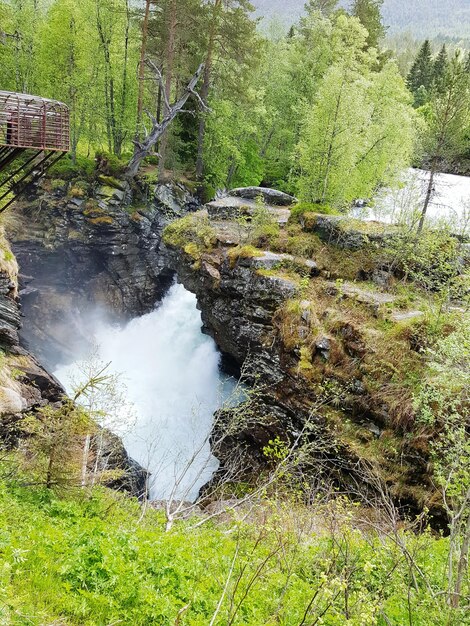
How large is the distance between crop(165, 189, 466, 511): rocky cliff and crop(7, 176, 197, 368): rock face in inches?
243

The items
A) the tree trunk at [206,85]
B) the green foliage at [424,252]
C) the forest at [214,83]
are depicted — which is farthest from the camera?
the tree trunk at [206,85]

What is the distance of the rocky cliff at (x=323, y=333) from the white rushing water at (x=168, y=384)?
6.67 ft

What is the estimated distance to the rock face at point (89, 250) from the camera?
25.0 m

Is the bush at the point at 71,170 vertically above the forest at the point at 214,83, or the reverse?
the forest at the point at 214,83

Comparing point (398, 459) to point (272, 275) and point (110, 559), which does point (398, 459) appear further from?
point (110, 559)

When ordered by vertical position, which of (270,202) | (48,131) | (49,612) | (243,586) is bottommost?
(243,586)

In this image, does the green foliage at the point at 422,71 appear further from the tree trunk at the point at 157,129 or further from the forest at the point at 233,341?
the tree trunk at the point at 157,129

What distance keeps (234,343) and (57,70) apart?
72.9 feet

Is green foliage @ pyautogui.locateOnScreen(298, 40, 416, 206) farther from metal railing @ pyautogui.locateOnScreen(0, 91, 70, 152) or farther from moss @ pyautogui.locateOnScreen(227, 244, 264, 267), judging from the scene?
metal railing @ pyautogui.locateOnScreen(0, 91, 70, 152)

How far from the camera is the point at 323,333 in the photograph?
13.9 m

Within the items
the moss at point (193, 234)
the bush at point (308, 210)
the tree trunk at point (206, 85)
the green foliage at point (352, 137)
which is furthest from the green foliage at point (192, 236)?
the tree trunk at point (206, 85)

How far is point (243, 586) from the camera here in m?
6.27

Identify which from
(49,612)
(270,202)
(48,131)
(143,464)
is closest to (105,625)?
(49,612)

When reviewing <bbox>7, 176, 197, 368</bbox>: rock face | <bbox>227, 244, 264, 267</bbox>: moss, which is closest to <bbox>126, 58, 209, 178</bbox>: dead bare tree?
<bbox>7, 176, 197, 368</bbox>: rock face
